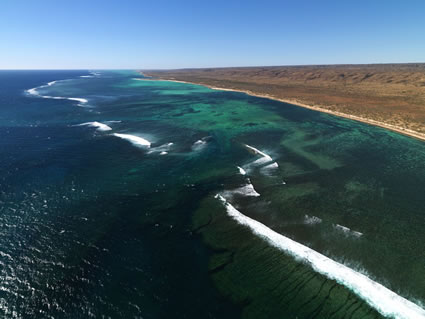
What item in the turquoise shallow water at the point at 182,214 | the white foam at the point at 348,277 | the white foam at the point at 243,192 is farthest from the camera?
the white foam at the point at 243,192

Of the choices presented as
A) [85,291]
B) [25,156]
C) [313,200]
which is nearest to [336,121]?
[313,200]

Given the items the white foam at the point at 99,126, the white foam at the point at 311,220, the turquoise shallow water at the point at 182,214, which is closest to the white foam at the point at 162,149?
the turquoise shallow water at the point at 182,214

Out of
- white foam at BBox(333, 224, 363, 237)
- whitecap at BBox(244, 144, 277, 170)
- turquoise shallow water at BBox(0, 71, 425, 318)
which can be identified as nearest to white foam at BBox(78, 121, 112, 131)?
turquoise shallow water at BBox(0, 71, 425, 318)

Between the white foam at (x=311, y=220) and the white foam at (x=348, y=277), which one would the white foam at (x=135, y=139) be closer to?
the white foam at (x=348, y=277)

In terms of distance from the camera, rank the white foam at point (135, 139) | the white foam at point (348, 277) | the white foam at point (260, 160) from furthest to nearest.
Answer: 1. the white foam at point (135, 139)
2. the white foam at point (260, 160)
3. the white foam at point (348, 277)

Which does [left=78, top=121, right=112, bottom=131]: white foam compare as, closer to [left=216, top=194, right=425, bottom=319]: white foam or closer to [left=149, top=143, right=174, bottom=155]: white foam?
[left=149, top=143, right=174, bottom=155]: white foam

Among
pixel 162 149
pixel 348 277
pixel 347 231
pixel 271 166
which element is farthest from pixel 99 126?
pixel 348 277
